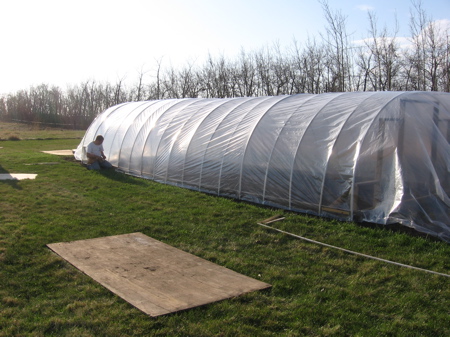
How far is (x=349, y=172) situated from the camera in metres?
8.13

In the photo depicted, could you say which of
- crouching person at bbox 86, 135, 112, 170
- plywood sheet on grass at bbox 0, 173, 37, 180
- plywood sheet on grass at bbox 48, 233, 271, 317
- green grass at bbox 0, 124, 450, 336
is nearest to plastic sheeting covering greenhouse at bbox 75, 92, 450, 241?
green grass at bbox 0, 124, 450, 336

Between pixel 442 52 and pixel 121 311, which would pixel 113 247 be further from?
pixel 442 52

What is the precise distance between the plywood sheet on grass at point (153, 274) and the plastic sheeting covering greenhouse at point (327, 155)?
10.9 ft

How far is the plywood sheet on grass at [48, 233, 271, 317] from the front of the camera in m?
4.68

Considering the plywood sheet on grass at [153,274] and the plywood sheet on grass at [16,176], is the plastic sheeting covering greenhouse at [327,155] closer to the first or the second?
the plywood sheet on grass at [153,274]

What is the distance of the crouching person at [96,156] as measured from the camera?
554 inches

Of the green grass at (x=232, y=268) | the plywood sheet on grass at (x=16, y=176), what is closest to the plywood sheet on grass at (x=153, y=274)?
the green grass at (x=232, y=268)

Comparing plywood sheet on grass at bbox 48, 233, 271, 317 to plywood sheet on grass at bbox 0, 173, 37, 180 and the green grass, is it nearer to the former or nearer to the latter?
the green grass

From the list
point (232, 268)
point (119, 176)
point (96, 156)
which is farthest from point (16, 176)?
point (232, 268)

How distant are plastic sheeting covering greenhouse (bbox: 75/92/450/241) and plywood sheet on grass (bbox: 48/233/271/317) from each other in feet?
10.9

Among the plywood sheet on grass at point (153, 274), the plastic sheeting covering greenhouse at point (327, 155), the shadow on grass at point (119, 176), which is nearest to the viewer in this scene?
the plywood sheet on grass at point (153, 274)

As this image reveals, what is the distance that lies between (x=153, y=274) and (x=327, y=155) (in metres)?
4.54

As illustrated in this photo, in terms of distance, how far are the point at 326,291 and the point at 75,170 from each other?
35.4 ft

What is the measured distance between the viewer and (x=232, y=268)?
5.80 metres
